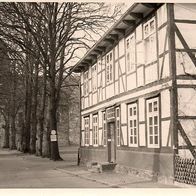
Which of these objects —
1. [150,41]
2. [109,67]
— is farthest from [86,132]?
[150,41]

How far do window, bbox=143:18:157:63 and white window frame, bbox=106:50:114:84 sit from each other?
15.1 ft

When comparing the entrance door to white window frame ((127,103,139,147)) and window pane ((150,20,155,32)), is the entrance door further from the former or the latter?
window pane ((150,20,155,32))

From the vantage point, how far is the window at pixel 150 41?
15535mm

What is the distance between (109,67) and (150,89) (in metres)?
6.06

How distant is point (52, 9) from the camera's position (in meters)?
29.6

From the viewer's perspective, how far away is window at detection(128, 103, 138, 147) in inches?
686

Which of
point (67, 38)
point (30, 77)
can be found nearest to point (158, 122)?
point (67, 38)

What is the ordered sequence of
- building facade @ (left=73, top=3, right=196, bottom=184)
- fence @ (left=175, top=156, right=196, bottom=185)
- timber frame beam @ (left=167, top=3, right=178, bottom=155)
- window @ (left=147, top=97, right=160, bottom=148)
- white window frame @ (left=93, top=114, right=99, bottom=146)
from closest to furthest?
fence @ (left=175, top=156, right=196, bottom=185) → timber frame beam @ (left=167, top=3, right=178, bottom=155) → building facade @ (left=73, top=3, right=196, bottom=184) → window @ (left=147, top=97, right=160, bottom=148) → white window frame @ (left=93, top=114, right=99, bottom=146)

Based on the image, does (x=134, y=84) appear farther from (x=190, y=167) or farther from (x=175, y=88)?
(x=190, y=167)

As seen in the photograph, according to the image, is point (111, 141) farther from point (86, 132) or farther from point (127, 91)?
point (86, 132)

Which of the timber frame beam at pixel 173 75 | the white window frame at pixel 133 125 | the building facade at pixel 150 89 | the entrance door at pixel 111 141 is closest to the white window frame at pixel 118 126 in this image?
the building facade at pixel 150 89

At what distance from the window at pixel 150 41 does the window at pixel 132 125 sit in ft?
7.33

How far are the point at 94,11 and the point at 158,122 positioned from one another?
1338cm

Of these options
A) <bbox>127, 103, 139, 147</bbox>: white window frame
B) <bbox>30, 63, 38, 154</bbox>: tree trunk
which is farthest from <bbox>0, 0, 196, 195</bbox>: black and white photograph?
<bbox>30, 63, 38, 154</bbox>: tree trunk
